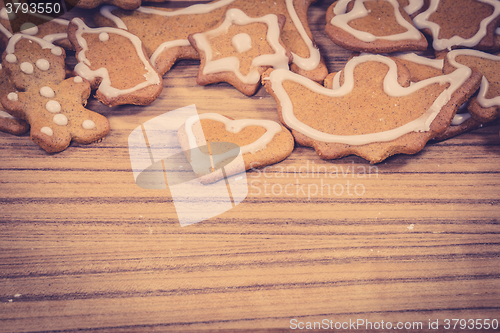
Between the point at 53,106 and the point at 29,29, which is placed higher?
the point at 29,29

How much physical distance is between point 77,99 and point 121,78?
0.39ft

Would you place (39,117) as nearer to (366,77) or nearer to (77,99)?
(77,99)

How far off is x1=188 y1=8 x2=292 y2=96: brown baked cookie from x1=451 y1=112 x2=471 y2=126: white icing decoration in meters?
0.45

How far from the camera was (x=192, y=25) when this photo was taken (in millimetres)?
959

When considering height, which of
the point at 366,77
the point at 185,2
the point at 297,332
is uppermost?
the point at 185,2

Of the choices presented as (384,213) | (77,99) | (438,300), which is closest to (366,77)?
(384,213)

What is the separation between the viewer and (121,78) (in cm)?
87

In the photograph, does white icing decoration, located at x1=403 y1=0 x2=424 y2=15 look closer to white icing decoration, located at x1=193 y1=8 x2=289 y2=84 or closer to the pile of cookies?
the pile of cookies

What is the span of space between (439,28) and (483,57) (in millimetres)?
143

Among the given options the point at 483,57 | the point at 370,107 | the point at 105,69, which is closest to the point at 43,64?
the point at 105,69

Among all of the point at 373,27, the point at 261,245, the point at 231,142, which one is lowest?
the point at 261,245

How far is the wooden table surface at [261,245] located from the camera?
0.72 meters

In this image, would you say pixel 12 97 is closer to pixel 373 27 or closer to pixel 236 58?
pixel 236 58

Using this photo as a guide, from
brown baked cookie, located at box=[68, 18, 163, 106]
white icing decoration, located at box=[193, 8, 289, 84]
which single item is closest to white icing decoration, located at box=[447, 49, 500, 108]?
white icing decoration, located at box=[193, 8, 289, 84]
